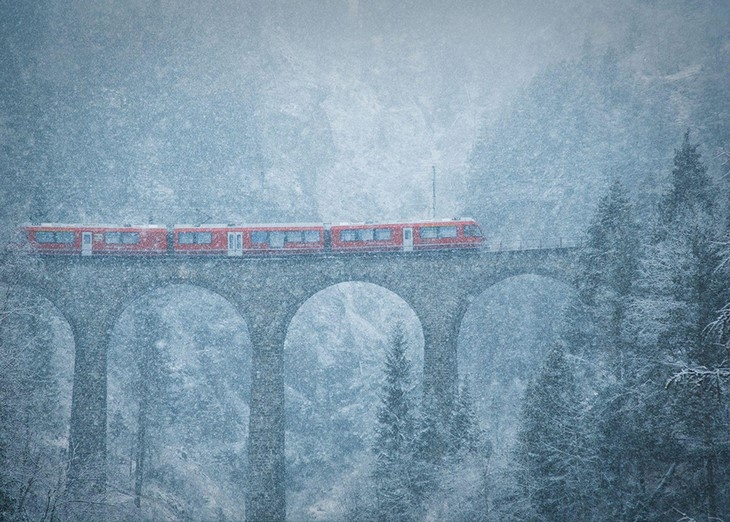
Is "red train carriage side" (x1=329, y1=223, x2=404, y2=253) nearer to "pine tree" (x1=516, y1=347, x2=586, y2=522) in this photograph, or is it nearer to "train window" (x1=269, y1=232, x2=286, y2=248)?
"train window" (x1=269, y1=232, x2=286, y2=248)

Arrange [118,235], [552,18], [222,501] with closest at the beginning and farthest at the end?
[118,235] < [222,501] < [552,18]

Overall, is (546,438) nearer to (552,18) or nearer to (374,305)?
(374,305)

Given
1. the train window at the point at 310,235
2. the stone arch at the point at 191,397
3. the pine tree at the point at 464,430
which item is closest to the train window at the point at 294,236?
the train window at the point at 310,235

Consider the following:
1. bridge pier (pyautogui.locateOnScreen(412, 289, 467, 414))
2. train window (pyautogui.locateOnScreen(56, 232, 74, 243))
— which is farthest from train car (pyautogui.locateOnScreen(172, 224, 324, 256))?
bridge pier (pyautogui.locateOnScreen(412, 289, 467, 414))

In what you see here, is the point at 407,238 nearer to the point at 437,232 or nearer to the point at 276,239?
the point at 437,232

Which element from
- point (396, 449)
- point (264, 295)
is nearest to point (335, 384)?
point (264, 295)

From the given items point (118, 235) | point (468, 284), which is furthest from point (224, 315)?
point (468, 284)
